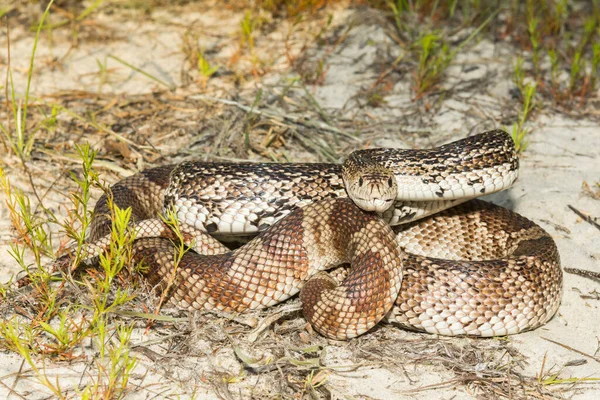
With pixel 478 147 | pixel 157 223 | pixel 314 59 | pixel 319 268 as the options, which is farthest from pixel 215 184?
pixel 314 59

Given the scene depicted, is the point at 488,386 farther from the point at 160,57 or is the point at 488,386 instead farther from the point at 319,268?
the point at 160,57

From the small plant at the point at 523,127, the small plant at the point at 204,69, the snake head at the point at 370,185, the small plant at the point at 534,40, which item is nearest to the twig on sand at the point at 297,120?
the small plant at the point at 204,69

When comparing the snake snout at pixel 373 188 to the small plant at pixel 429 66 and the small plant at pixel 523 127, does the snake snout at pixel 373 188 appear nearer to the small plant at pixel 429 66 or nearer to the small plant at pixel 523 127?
the small plant at pixel 523 127

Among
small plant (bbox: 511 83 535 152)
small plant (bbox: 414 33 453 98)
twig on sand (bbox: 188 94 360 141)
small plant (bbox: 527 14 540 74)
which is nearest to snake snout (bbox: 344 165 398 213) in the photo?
twig on sand (bbox: 188 94 360 141)

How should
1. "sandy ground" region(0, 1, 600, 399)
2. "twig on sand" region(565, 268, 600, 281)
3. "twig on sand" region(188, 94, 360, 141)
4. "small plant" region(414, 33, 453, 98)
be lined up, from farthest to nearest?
"small plant" region(414, 33, 453, 98) → "twig on sand" region(188, 94, 360, 141) → "twig on sand" region(565, 268, 600, 281) → "sandy ground" region(0, 1, 600, 399)

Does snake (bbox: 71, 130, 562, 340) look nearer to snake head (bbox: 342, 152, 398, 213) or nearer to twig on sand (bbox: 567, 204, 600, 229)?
snake head (bbox: 342, 152, 398, 213)
